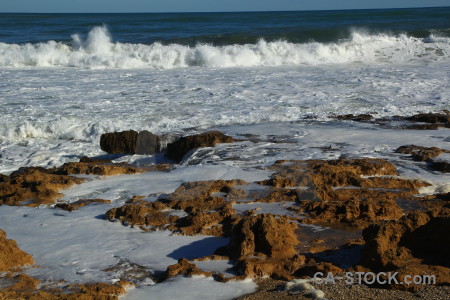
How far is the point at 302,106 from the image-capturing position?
427 inches

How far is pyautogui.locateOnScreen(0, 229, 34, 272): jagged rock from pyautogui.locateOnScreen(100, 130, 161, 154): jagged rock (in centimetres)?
376

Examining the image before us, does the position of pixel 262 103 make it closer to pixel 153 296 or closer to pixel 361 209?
pixel 361 209

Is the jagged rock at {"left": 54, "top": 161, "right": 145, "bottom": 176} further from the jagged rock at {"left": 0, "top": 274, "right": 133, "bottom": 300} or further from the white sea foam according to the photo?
the white sea foam

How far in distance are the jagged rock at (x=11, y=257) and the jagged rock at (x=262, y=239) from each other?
1.53 m

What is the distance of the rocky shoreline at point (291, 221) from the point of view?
3.68 metres

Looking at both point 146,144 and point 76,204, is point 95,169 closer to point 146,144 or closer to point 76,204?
point 76,204

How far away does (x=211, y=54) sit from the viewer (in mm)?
19344

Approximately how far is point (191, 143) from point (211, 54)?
12150mm

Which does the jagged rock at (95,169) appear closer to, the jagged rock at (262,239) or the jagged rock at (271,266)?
the jagged rock at (262,239)

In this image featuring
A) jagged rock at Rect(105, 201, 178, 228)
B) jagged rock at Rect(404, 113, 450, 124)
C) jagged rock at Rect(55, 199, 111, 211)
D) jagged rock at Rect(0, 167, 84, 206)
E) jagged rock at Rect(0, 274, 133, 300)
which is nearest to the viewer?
jagged rock at Rect(0, 274, 133, 300)

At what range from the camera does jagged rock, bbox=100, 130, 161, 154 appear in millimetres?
7879

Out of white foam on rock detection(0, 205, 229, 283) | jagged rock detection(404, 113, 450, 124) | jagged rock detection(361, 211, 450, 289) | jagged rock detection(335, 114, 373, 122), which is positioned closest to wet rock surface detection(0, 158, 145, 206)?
white foam on rock detection(0, 205, 229, 283)

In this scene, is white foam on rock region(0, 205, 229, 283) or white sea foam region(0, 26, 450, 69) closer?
white foam on rock region(0, 205, 229, 283)

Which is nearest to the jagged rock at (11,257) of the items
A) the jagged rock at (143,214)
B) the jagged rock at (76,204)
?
the jagged rock at (143,214)
